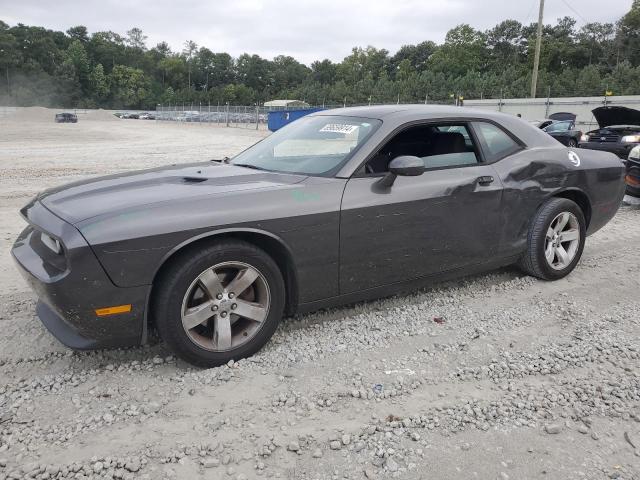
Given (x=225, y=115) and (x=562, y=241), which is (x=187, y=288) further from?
(x=225, y=115)

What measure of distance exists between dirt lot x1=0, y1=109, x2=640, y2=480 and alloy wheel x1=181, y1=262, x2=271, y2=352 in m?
0.18

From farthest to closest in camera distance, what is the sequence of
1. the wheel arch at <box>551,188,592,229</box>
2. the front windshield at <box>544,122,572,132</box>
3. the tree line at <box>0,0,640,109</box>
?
the tree line at <box>0,0,640,109</box> < the front windshield at <box>544,122,572,132</box> < the wheel arch at <box>551,188,592,229</box>

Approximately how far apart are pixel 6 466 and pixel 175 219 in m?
1.35

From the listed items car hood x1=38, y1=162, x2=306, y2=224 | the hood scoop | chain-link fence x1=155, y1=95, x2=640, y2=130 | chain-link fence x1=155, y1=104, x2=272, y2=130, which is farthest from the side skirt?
chain-link fence x1=155, y1=104, x2=272, y2=130

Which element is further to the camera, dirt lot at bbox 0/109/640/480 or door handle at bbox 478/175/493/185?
door handle at bbox 478/175/493/185

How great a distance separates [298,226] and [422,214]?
968 mm

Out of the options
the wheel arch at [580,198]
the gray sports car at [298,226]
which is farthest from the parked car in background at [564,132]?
the gray sports car at [298,226]

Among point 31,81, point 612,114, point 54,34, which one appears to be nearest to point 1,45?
point 31,81

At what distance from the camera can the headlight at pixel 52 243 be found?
2697 millimetres

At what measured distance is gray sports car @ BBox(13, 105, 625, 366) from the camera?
8.92 feet

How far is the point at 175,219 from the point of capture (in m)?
2.80

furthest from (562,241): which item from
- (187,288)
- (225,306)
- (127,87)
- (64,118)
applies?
(127,87)

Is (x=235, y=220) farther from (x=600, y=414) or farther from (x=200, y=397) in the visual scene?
(x=600, y=414)

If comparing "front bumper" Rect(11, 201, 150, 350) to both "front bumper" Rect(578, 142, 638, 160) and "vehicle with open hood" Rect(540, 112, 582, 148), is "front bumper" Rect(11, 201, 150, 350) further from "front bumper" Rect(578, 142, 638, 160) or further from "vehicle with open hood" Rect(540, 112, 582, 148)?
"vehicle with open hood" Rect(540, 112, 582, 148)
